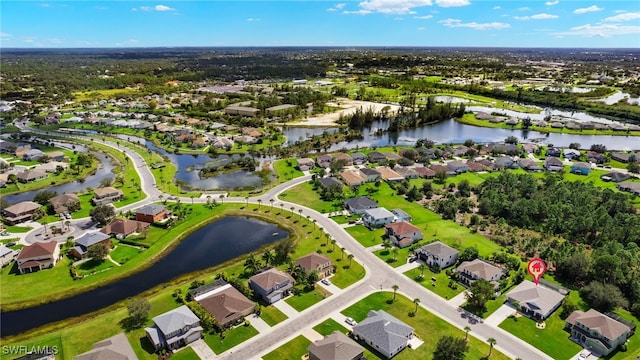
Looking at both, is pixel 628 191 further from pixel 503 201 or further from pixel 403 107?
pixel 403 107

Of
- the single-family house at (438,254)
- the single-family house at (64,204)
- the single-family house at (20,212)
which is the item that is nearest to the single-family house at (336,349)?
the single-family house at (438,254)

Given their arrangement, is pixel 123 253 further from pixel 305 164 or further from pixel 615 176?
pixel 615 176

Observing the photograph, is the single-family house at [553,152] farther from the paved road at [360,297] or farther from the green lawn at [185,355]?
the green lawn at [185,355]

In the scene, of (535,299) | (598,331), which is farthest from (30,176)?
(598,331)

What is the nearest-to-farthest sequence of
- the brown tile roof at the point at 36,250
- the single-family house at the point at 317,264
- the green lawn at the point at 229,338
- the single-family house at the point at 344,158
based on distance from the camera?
the green lawn at the point at 229,338, the single-family house at the point at 317,264, the brown tile roof at the point at 36,250, the single-family house at the point at 344,158

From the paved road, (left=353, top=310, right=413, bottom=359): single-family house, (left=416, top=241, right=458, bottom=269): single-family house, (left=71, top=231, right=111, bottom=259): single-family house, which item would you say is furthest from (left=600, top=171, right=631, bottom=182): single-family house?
(left=71, top=231, right=111, bottom=259): single-family house

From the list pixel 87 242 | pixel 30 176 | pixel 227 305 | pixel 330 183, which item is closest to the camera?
pixel 227 305
